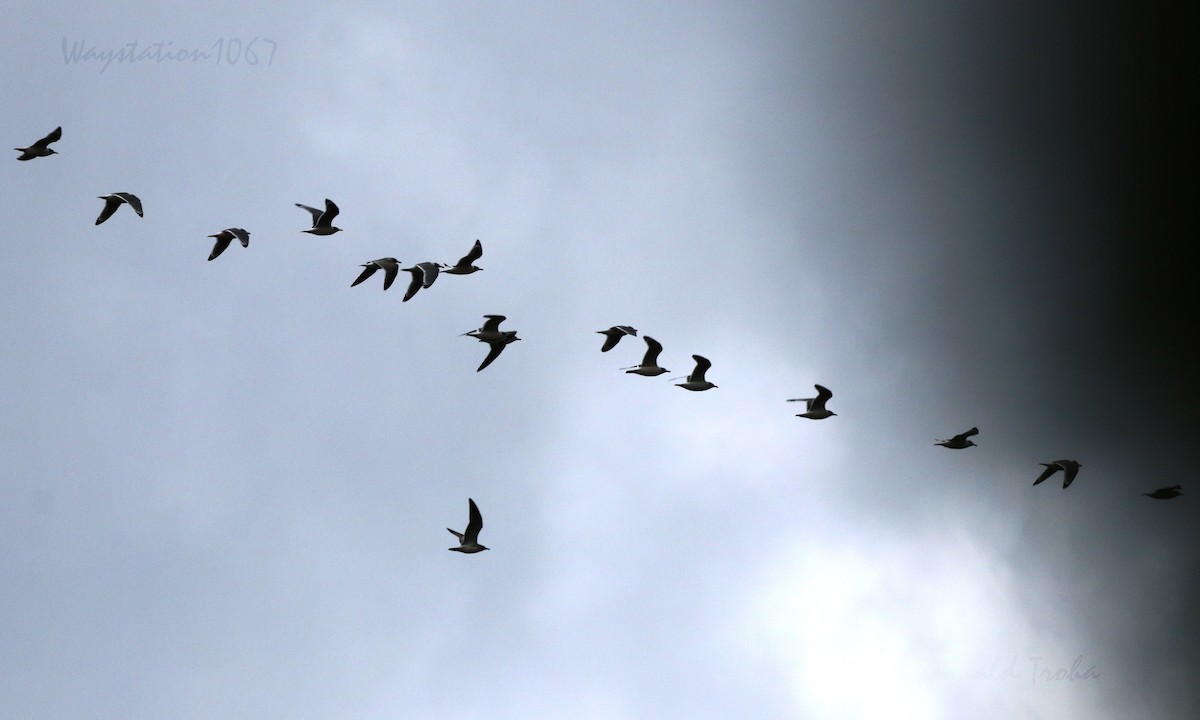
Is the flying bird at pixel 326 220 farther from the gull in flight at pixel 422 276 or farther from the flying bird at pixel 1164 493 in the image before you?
the flying bird at pixel 1164 493

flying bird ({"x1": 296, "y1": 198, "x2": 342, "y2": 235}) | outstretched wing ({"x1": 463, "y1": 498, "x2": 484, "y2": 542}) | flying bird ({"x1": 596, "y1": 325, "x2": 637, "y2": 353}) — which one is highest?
flying bird ({"x1": 296, "y1": 198, "x2": 342, "y2": 235})

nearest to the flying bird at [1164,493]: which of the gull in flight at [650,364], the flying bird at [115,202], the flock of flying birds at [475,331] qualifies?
the flock of flying birds at [475,331]

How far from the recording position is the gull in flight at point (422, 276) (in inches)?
2318

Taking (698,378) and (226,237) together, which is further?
(698,378)

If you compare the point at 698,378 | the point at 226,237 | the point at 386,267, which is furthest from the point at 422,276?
the point at 698,378

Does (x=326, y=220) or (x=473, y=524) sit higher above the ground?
(x=326, y=220)

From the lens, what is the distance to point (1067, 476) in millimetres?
63531

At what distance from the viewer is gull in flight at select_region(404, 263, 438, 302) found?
193 ft

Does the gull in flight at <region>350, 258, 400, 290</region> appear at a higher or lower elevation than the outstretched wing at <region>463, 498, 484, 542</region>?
higher

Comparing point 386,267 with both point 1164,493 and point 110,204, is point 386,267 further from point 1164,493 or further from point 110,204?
point 1164,493

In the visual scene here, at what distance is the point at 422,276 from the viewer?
198 feet

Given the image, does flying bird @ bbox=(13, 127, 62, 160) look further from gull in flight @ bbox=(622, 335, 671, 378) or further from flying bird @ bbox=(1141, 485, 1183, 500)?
Result: flying bird @ bbox=(1141, 485, 1183, 500)

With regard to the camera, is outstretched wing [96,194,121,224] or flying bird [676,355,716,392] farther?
flying bird [676,355,716,392]

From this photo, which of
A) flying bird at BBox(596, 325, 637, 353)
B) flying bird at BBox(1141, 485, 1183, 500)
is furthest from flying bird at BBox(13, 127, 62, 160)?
flying bird at BBox(1141, 485, 1183, 500)
